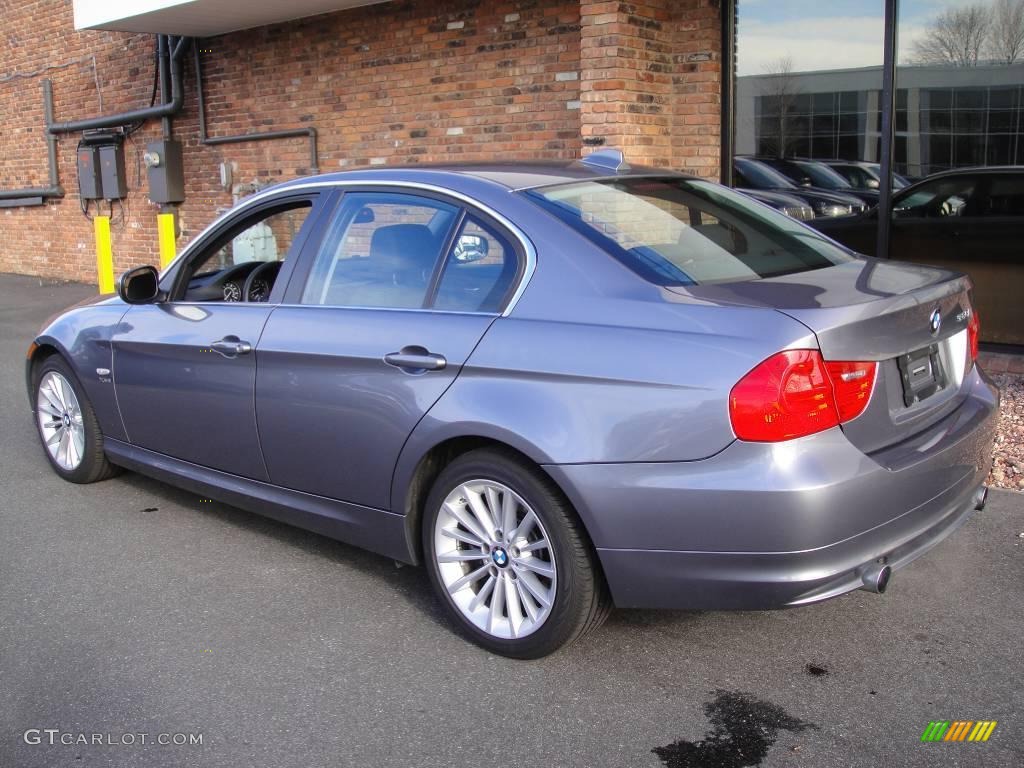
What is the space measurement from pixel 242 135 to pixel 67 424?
7.60 metres

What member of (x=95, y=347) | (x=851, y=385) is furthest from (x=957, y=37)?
(x=95, y=347)

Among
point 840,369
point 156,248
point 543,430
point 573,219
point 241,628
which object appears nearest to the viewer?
point 840,369

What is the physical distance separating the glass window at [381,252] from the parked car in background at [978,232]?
5.11m

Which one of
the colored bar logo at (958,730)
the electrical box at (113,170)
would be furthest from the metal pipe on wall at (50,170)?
the colored bar logo at (958,730)

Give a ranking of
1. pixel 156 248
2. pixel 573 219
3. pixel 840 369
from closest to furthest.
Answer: pixel 840 369 < pixel 573 219 < pixel 156 248

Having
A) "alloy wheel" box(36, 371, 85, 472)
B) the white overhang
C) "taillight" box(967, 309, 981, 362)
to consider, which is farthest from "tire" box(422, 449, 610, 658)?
the white overhang

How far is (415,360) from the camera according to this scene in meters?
3.68

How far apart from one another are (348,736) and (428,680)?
1.34ft

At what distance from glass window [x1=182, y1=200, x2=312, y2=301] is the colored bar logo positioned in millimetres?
3064

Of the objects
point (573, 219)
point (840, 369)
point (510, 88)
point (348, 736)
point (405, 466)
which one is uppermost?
point (510, 88)

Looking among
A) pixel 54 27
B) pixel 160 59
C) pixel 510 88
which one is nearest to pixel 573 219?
pixel 510 88

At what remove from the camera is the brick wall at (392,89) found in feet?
28.5

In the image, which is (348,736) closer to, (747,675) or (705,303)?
(747,675)

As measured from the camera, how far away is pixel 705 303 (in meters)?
3.22
